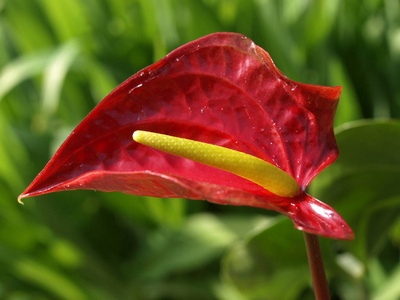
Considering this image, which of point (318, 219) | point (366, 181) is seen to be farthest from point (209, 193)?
point (366, 181)

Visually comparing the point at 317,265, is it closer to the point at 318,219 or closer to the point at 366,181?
the point at 318,219

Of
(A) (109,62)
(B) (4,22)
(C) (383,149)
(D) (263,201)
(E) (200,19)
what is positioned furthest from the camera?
(B) (4,22)

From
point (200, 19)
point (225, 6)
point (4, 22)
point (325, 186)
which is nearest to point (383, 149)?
point (325, 186)

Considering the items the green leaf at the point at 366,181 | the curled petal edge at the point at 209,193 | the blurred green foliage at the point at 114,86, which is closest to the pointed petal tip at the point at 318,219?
the curled petal edge at the point at 209,193

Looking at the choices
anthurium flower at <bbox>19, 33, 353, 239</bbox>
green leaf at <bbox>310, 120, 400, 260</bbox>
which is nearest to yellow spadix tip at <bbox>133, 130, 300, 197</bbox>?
anthurium flower at <bbox>19, 33, 353, 239</bbox>

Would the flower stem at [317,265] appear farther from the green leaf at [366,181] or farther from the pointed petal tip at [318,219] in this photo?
the green leaf at [366,181]

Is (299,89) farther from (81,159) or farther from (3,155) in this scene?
(3,155)

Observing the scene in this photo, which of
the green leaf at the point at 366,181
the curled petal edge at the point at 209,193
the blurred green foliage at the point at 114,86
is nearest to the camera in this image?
the curled petal edge at the point at 209,193
